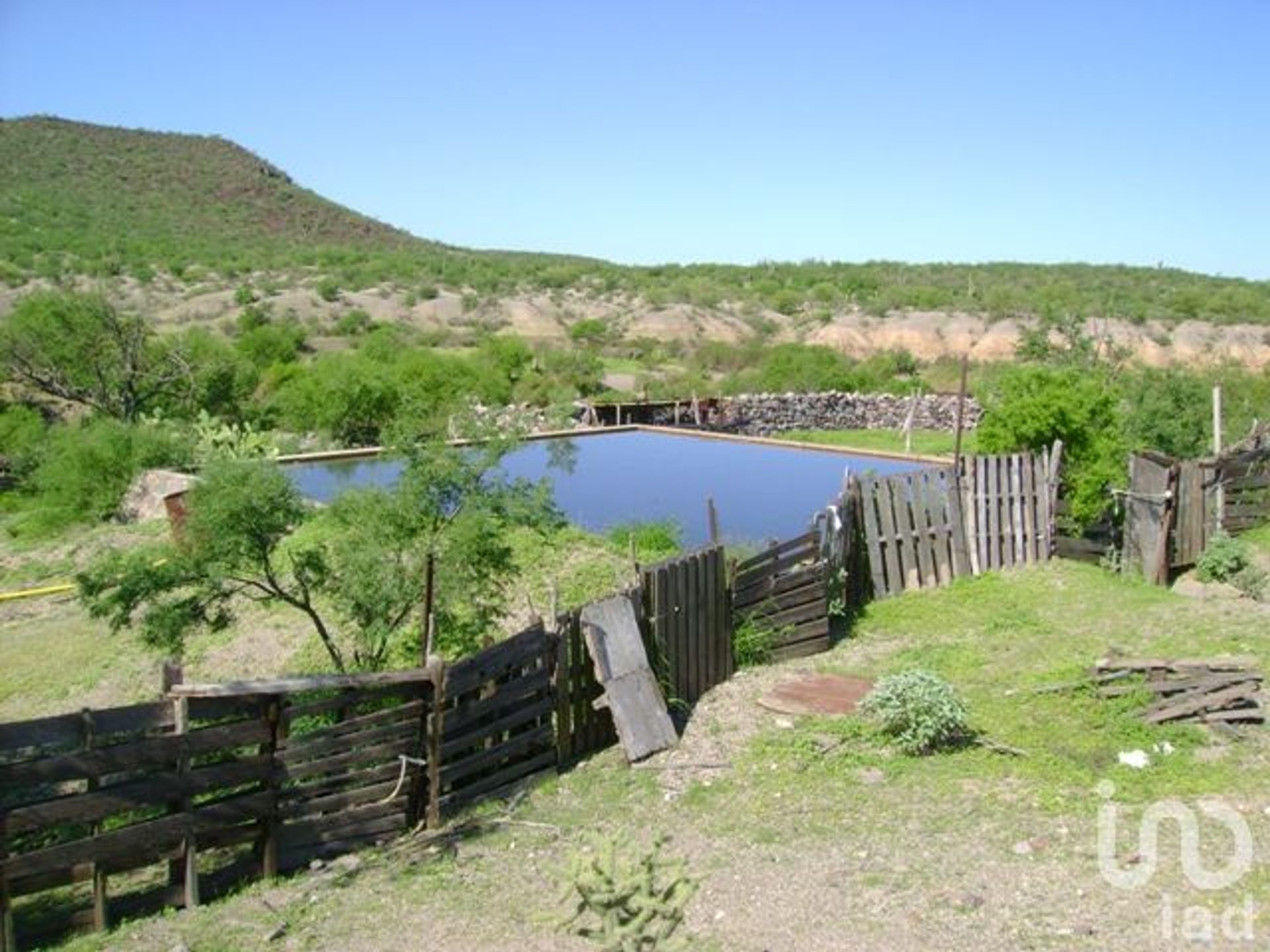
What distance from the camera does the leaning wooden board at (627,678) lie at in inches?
313

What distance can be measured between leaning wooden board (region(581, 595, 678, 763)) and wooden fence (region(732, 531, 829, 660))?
6.71ft

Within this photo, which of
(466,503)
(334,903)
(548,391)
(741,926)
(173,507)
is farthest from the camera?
(548,391)

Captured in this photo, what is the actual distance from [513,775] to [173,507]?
9.23 meters

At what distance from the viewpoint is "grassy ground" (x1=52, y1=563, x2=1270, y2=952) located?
211 inches

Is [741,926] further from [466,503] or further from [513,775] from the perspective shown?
[466,503]

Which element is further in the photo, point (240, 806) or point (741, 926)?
point (240, 806)

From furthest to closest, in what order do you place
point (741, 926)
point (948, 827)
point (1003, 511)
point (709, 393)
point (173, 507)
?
point (709, 393) → point (173, 507) → point (1003, 511) → point (948, 827) → point (741, 926)

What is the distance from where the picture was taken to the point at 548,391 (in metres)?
32.6

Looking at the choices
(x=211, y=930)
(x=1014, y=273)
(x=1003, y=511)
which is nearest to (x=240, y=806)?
(x=211, y=930)

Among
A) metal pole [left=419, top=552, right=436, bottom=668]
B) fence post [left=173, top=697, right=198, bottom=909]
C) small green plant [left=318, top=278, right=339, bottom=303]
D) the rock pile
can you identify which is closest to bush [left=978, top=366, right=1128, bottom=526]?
metal pole [left=419, top=552, right=436, bottom=668]

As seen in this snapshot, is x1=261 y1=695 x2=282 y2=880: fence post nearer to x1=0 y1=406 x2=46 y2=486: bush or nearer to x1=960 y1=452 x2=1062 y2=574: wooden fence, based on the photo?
x1=960 y1=452 x2=1062 y2=574: wooden fence

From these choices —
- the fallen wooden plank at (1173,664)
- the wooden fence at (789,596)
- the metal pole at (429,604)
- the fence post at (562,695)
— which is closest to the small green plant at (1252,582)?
the fallen wooden plank at (1173,664)

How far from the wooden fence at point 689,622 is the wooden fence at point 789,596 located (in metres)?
0.39

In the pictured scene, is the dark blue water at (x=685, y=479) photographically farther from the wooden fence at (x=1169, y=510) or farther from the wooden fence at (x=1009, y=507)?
the wooden fence at (x=1169, y=510)
